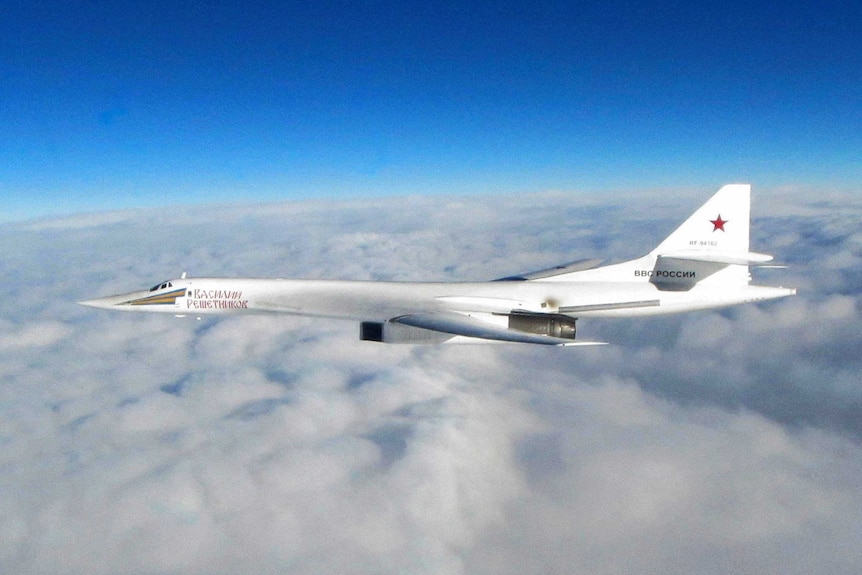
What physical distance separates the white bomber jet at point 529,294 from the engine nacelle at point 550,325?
3 cm

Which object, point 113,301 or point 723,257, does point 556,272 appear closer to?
point 723,257

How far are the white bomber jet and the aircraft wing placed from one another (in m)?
0.05

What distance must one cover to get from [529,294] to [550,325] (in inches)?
52.3

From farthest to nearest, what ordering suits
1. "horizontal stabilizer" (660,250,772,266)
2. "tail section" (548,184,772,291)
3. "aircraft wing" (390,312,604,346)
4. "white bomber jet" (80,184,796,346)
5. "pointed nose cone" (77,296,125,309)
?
"pointed nose cone" (77,296,125,309) < "white bomber jet" (80,184,796,346) < "tail section" (548,184,772,291) < "horizontal stabilizer" (660,250,772,266) < "aircraft wing" (390,312,604,346)

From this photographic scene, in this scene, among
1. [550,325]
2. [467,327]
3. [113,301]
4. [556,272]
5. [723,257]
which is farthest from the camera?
[113,301]

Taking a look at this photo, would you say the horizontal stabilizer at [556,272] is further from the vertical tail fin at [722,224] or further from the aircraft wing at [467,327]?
the vertical tail fin at [722,224]

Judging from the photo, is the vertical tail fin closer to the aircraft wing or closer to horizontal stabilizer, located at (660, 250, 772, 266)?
horizontal stabilizer, located at (660, 250, 772, 266)

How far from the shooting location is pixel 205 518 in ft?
114

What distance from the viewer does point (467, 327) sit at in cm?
1070

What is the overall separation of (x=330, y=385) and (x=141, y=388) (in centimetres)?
2304

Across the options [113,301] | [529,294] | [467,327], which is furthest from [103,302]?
[529,294]

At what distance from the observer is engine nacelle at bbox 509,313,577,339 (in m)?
11.5

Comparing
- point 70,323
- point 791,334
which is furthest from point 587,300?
point 70,323

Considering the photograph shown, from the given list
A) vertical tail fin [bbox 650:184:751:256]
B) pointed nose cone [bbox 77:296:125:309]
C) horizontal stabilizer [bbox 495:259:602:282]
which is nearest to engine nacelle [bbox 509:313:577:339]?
horizontal stabilizer [bbox 495:259:602:282]
